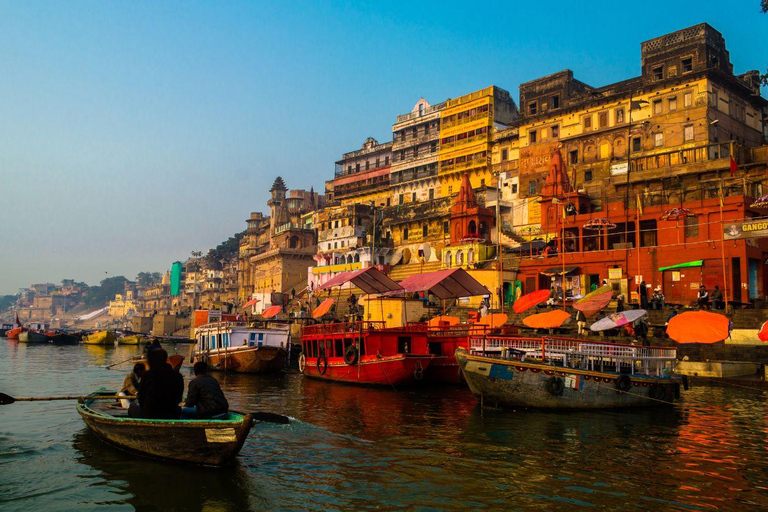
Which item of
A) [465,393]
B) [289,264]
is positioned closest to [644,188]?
[465,393]

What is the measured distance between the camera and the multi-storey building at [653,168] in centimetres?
3488

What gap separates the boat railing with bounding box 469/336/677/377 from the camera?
1795 centimetres

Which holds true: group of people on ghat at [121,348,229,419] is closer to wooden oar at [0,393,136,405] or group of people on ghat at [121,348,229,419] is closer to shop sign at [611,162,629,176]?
wooden oar at [0,393,136,405]

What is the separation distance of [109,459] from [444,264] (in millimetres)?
42129

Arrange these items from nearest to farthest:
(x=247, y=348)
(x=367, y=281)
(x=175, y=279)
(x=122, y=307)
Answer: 1. (x=367, y=281)
2. (x=247, y=348)
3. (x=175, y=279)
4. (x=122, y=307)

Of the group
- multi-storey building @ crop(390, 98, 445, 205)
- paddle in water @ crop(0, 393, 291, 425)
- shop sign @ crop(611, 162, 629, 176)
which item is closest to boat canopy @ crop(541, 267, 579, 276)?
shop sign @ crop(611, 162, 629, 176)

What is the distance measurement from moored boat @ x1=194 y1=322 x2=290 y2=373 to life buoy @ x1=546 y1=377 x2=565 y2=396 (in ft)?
58.8

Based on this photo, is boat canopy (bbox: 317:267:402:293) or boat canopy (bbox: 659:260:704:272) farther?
boat canopy (bbox: 659:260:704:272)

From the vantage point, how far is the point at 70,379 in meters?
29.5

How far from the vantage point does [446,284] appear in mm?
28969

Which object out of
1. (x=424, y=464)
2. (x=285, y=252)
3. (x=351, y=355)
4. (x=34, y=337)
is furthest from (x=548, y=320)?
(x=34, y=337)

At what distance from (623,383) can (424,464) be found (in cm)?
873

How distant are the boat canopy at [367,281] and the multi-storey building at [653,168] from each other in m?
14.6

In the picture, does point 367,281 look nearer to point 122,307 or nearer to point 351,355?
point 351,355
